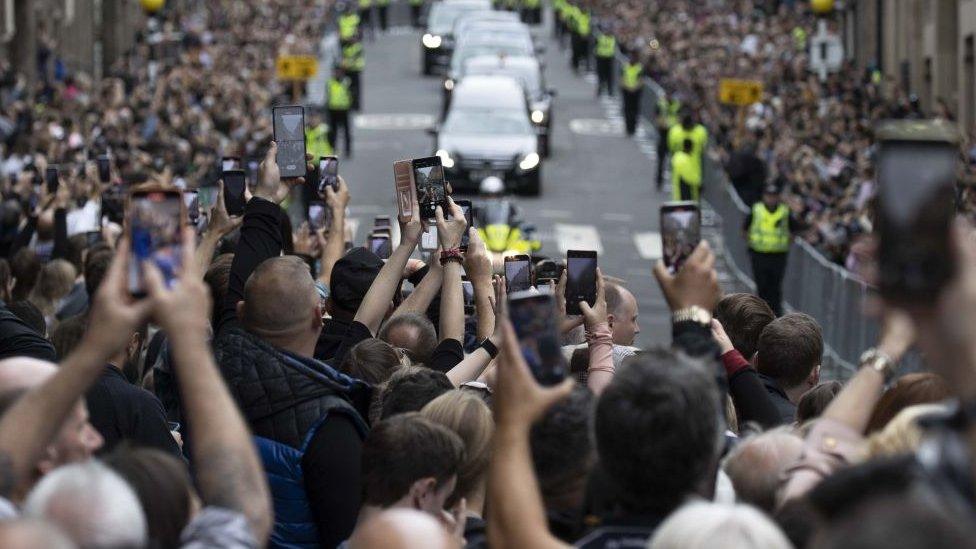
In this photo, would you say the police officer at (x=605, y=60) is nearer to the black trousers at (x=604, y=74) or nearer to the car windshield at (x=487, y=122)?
the black trousers at (x=604, y=74)

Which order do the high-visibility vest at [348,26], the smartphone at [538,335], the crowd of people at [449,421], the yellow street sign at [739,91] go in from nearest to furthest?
the crowd of people at [449,421] < the smartphone at [538,335] < the yellow street sign at [739,91] < the high-visibility vest at [348,26]

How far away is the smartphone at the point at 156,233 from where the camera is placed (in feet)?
15.1

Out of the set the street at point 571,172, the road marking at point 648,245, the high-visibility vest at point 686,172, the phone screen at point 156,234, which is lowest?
the road marking at point 648,245

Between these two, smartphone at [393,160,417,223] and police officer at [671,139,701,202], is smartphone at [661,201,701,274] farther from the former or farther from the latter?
police officer at [671,139,701,202]

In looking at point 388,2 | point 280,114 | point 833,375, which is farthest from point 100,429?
point 388,2

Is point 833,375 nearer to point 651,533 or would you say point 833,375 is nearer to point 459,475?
point 459,475

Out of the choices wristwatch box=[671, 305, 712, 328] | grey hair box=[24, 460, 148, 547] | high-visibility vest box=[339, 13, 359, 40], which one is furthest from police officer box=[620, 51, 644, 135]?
Result: grey hair box=[24, 460, 148, 547]

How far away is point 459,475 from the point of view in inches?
238

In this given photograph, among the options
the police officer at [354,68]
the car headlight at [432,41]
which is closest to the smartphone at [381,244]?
the police officer at [354,68]

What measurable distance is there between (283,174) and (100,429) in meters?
1.94

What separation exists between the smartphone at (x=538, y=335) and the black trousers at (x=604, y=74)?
4365 cm

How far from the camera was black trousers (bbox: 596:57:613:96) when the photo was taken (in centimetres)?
4856

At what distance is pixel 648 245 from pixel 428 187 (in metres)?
20.9

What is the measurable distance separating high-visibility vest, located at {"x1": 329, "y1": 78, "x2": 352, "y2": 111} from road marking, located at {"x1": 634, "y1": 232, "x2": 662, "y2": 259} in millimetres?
7905
